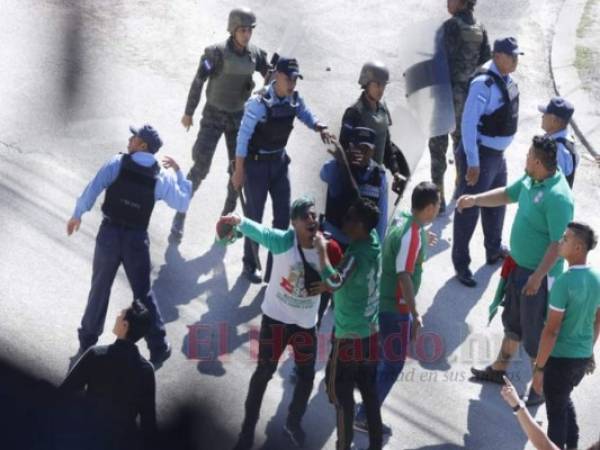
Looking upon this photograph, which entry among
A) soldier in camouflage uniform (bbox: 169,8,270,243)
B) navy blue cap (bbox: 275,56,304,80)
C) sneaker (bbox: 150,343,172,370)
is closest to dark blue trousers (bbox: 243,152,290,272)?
soldier in camouflage uniform (bbox: 169,8,270,243)

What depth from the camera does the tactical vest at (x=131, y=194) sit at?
7477mm

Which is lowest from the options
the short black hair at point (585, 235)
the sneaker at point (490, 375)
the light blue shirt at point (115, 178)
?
the sneaker at point (490, 375)

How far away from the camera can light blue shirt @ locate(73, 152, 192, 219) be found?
295 inches

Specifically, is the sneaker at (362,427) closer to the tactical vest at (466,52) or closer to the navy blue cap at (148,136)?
the navy blue cap at (148,136)

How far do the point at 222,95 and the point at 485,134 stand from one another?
6.87 feet

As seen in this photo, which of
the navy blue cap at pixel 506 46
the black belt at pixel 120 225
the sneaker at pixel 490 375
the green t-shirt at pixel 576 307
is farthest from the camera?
the navy blue cap at pixel 506 46

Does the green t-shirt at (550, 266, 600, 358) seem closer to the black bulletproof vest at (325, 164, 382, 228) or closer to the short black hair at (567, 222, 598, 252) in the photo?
the short black hair at (567, 222, 598, 252)

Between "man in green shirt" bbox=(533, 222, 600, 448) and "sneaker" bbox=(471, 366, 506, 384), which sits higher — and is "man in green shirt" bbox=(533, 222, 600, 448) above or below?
above

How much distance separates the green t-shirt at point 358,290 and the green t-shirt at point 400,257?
0.28 metres

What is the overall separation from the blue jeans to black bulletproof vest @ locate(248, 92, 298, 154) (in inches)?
71.6

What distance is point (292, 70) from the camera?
8.30 meters

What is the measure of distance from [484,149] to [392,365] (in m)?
2.46

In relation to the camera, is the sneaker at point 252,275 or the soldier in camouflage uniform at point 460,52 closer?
the sneaker at point 252,275

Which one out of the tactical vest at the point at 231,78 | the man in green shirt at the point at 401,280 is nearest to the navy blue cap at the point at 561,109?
the man in green shirt at the point at 401,280
